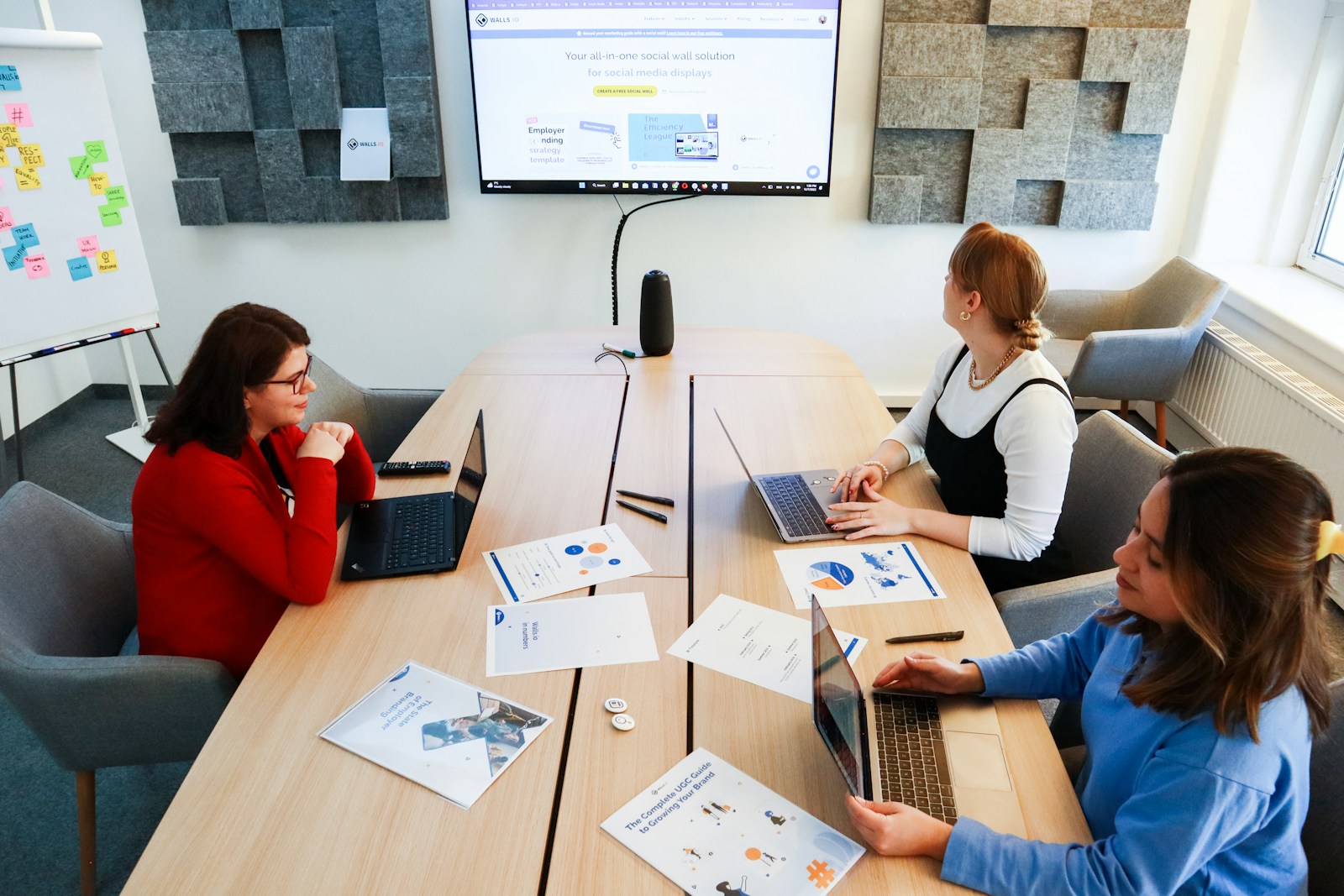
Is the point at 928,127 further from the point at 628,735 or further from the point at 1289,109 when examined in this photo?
the point at 628,735

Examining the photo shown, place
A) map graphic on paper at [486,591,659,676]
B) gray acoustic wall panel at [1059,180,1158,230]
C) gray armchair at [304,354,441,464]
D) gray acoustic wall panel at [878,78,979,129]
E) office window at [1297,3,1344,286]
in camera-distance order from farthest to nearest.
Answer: gray acoustic wall panel at [1059,180,1158,230], gray acoustic wall panel at [878,78,979,129], office window at [1297,3,1344,286], gray armchair at [304,354,441,464], map graphic on paper at [486,591,659,676]

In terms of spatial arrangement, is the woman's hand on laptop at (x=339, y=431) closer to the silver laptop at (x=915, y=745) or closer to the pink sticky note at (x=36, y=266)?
the silver laptop at (x=915, y=745)

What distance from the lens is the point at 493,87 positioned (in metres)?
3.64

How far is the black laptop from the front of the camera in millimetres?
1690

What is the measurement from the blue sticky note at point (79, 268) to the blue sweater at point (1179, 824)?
3465 mm

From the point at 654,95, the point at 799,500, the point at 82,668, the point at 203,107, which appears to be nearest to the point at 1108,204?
the point at 654,95

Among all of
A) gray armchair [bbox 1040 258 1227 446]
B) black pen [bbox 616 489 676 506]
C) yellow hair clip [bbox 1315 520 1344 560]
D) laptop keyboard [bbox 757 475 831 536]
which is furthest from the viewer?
gray armchair [bbox 1040 258 1227 446]

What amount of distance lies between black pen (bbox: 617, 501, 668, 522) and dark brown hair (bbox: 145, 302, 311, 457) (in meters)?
0.73

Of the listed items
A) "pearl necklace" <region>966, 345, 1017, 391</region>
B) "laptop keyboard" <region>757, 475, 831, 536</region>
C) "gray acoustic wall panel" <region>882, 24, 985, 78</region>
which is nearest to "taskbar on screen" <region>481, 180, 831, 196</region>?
"gray acoustic wall panel" <region>882, 24, 985, 78</region>

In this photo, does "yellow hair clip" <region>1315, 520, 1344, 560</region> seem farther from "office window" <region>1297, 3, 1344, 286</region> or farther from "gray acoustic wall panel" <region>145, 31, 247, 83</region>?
"gray acoustic wall panel" <region>145, 31, 247, 83</region>

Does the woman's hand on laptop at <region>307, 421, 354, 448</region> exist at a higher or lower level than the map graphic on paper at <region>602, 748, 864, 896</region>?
higher

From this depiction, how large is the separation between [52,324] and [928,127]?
11.0ft

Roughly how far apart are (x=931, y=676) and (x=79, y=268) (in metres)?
3.31

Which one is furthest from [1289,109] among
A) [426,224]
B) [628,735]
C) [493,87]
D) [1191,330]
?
[628,735]
